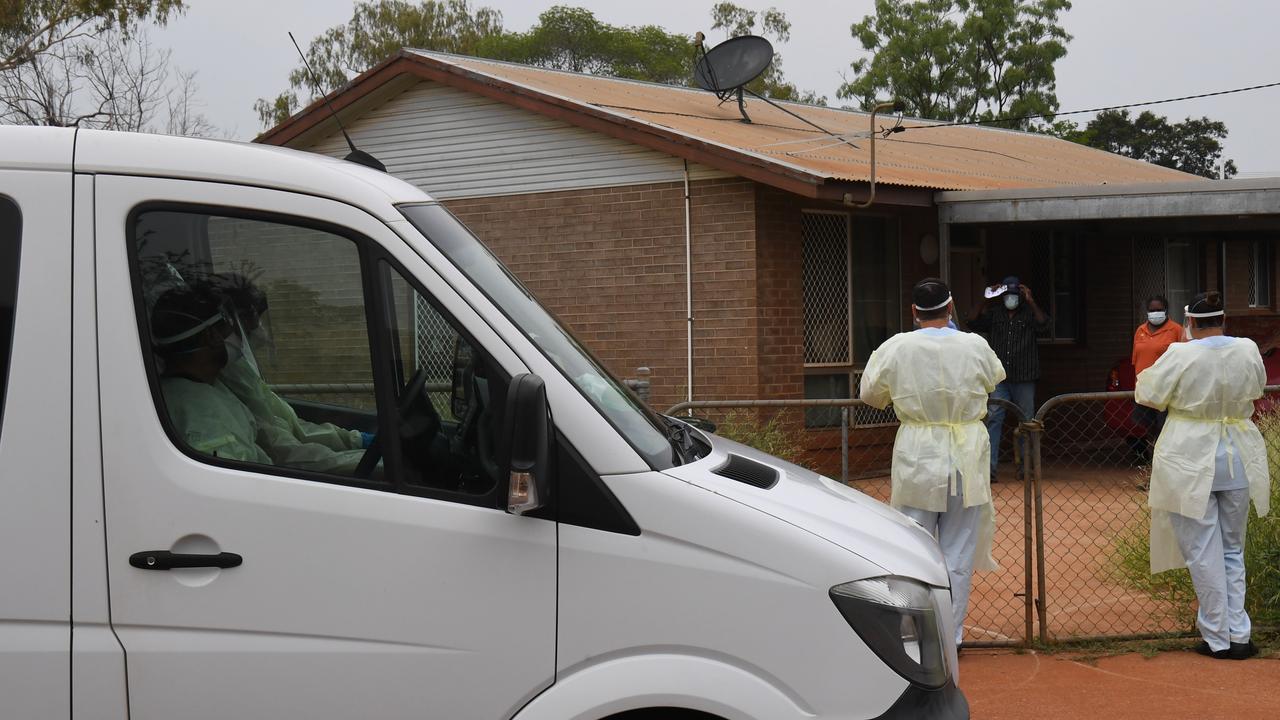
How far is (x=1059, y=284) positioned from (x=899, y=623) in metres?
14.3

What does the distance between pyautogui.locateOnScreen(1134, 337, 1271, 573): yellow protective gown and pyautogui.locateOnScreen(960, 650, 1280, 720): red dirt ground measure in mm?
769

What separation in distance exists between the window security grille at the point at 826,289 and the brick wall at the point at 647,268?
889 mm

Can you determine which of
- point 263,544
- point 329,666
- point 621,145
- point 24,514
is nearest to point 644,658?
point 329,666

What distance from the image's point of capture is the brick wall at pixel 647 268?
12.4 m

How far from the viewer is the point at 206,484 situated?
3.09 m

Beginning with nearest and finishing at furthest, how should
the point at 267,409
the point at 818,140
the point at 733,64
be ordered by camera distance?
the point at 267,409
the point at 818,140
the point at 733,64

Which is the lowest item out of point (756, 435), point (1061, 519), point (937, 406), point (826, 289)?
point (1061, 519)

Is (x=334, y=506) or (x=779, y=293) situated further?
(x=779, y=293)

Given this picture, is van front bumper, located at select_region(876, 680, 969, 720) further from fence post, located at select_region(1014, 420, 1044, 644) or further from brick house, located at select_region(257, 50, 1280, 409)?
brick house, located at select_region(257, 50, 1280, 409)

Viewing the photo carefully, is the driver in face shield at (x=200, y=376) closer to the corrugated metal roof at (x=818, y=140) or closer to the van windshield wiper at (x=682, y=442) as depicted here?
the van windshield wiper at (x=682, y=442)

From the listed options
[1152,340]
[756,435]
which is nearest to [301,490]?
[756,435]

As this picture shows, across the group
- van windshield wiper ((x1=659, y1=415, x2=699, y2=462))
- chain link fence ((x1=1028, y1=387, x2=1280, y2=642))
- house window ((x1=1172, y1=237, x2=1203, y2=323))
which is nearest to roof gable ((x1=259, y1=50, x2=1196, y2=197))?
house window ((x1=1172, y1=237, x2=1203, y2=323))

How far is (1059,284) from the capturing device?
16641 millimetres

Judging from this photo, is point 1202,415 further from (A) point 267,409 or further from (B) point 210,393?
(B) point 210,393
